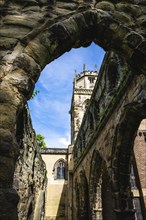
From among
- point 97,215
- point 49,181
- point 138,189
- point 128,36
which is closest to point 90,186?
point 97,215

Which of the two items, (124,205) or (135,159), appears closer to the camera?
(124,205)

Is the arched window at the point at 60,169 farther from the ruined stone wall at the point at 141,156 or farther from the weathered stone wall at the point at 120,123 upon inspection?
the weathered stone wall at the point at 120,123

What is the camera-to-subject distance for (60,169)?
22438mm

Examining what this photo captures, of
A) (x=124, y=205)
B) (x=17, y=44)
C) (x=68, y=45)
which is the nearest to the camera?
(x=17, y=44)

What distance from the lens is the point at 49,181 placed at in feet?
69.9

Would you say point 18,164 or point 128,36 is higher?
point 128,36

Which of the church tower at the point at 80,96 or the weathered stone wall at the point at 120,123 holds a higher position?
the church tower at the point at 80,96

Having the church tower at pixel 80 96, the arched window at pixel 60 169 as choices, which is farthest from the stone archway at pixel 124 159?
the church tower at pixel 80 96

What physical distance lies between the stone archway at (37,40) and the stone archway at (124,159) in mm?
3406

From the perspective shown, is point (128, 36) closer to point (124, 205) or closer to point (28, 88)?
point (28, 88)

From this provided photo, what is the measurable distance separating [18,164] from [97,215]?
6.86 m

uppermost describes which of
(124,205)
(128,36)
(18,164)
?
(128,36)

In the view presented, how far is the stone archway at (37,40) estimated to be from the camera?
1.60 m

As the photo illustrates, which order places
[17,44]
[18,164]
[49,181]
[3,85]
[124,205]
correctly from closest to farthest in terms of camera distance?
[3,85]
[17,44]
[18,164]
[124,205]
[49,181]
